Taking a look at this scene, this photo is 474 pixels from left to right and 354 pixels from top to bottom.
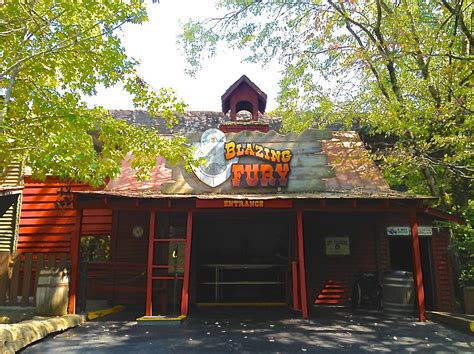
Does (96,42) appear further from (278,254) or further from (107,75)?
(278,254)

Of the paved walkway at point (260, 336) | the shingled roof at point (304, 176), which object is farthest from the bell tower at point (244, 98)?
the paved walkway at point (260, 336)

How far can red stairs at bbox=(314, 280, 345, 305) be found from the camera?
12.1 meters

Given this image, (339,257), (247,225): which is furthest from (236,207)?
(339,257)

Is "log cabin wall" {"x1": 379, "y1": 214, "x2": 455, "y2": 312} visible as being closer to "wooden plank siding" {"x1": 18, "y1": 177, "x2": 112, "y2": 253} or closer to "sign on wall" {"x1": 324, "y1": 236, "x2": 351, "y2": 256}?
"sign on wall" {"x1": 324, "y1": 236, "x2": 351, "y2": 256}

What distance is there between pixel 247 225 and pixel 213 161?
2.87 meters

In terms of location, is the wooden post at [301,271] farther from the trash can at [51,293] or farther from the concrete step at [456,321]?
the trash can at [51,293]

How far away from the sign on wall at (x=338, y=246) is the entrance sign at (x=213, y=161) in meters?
3.90

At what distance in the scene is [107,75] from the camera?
956cm

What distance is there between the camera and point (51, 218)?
12.9 m

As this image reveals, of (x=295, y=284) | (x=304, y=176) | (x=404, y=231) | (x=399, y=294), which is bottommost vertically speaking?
(x=399, y=294)

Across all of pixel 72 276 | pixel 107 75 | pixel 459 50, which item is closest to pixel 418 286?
pixel 459 50

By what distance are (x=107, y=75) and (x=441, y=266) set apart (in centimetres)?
1067

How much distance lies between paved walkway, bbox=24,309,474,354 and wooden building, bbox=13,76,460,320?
101 cm

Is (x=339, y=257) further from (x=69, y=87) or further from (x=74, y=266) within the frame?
Answer: (x=69, y=87)
